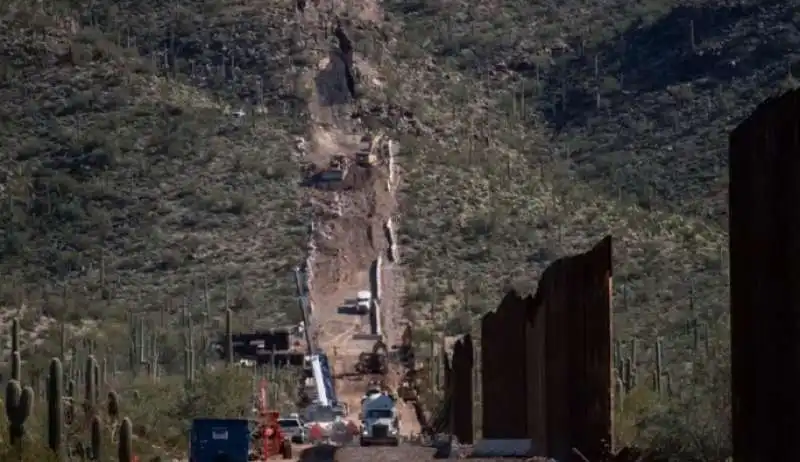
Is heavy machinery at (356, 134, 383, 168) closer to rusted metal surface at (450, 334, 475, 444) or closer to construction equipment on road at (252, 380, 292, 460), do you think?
construction equipment on road at (252, 380, 292, 460)

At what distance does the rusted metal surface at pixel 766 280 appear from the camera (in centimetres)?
1129

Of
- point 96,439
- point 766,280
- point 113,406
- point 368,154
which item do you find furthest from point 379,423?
point 368,154

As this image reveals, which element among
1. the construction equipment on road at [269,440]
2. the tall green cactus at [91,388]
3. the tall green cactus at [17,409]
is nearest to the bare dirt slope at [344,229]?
the construction equipment on road at [269,440]

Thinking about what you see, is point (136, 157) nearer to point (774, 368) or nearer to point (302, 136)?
point (302, 136)

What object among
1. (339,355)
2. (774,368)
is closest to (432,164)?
(339,355)

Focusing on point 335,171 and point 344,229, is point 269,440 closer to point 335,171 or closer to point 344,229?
point 344,229

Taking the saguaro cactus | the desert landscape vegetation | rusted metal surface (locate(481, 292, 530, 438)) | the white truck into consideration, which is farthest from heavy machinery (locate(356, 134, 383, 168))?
rusted metal surface (locate(481, 292, 530, 438))

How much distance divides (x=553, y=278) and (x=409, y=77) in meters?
74.9

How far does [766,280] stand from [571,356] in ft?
38.6

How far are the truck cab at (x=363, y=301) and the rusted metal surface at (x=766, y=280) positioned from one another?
60.3 m

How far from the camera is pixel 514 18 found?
356 ft

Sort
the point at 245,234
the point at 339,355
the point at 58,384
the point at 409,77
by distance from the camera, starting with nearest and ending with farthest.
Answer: the point at 58,384, the point at 339,355, the point at 245,234, the point at 409,77

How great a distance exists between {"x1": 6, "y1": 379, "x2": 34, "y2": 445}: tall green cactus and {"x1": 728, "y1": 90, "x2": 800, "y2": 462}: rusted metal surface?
21.1 m

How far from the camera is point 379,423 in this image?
46438mm
